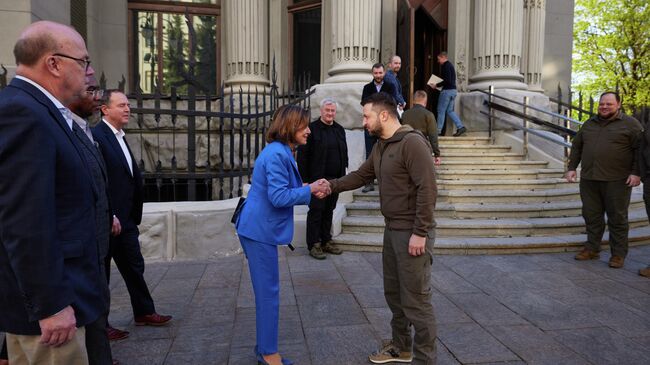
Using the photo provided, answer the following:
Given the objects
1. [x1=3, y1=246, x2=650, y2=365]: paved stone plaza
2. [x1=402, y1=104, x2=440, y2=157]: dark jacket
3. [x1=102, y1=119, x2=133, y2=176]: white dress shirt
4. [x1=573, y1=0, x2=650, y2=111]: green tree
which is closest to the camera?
[x1=3, y1=246, x2=650, y2=365]: paved stone plaza

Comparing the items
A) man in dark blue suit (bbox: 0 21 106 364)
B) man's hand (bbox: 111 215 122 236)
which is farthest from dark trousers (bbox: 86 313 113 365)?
man's hand (bbox: 111 215 122 236)

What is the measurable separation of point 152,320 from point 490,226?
4793 millimetres

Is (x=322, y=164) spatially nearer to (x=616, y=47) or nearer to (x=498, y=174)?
(x=498, y=174)

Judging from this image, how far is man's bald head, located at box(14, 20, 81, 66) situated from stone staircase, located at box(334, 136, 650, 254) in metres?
5.26

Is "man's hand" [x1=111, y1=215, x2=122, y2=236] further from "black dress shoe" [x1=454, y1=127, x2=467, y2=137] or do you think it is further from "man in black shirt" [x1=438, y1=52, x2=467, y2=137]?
"black dress shoe" [x1=454, y1=127, x2=467, y2=137]

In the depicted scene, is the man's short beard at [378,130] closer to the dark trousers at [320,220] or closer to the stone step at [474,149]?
the dark trousers at [320,220]

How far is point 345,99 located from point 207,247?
13.0 feet

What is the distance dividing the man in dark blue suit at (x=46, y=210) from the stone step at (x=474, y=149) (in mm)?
8119

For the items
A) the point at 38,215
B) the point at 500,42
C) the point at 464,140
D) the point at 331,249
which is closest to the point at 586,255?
the point at 331,249

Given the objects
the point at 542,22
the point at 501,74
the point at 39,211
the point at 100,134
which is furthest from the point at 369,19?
the point at 39,211

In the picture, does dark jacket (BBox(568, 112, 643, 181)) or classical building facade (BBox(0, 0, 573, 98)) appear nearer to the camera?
dark jacket (BBox(568, 112, 643, 181))

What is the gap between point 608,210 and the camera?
6062 millimetres

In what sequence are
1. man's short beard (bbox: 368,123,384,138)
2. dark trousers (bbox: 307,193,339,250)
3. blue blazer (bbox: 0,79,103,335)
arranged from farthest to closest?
1. dark trousers (bbox: 307,193,339,250)
2. man's short beard (bbox: 368,123,384,138)
3. blue blazer (bbox: 0,79,103,335)

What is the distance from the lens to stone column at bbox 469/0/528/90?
10.3 m
